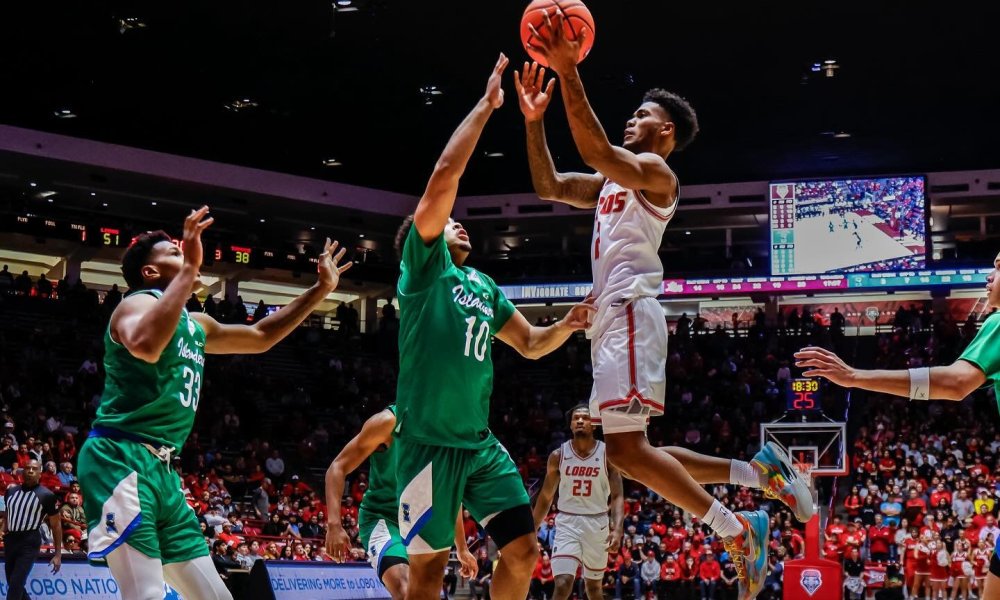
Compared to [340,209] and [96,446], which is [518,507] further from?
[340,209]

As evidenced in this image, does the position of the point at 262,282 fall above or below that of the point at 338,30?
below

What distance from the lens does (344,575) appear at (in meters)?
12.8

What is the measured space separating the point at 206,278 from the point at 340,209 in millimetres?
5984

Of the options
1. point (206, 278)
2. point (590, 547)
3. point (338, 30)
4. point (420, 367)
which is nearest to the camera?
point (420, 367)

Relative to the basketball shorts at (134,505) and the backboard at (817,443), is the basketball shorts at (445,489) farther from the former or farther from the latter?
the backboard at (817,443)

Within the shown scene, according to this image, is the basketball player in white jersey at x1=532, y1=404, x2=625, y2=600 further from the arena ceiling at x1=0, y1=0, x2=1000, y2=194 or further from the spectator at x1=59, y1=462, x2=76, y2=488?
the arena ceiling at x1=0, y1=0, x2=1000, y2=194

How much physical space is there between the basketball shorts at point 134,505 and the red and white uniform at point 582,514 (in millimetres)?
6228

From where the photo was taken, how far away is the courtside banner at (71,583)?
9.95m

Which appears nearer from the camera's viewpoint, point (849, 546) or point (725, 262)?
point (849, 546)

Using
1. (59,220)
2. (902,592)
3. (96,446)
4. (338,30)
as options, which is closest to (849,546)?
(902,592)

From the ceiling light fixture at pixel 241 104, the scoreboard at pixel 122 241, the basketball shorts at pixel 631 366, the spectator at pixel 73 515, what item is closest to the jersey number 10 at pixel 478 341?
the basketball shorts at pixel 631 366

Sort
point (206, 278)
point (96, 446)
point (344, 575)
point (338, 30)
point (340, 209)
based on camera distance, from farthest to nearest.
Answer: point (206, 278) < point (340, 209) < point (338, 30) < point (344, 575) < point (96, 446)

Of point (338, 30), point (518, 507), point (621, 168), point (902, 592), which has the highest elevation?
point (338, 30)

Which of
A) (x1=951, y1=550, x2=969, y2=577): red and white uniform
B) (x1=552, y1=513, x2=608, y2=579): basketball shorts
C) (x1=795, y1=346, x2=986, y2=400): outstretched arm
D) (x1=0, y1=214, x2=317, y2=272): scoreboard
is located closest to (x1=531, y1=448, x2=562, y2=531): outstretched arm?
(x1=552, y1=513, x2=608, y2=579): basketball shorts
